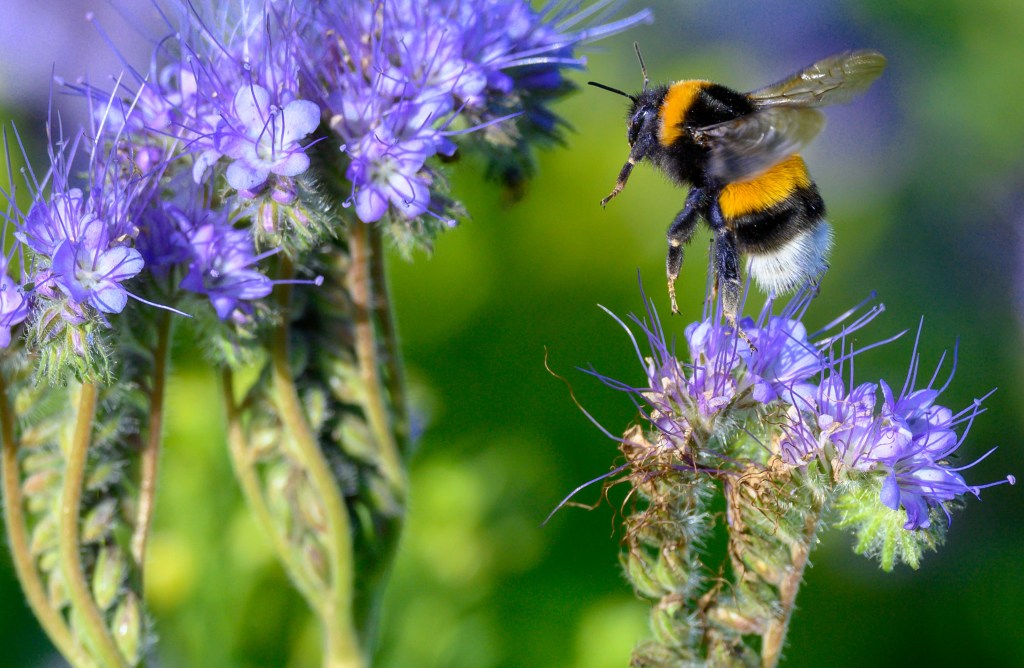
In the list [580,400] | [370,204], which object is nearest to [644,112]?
[370,204]

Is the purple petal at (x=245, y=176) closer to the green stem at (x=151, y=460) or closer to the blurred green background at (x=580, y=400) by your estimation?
the green stem at (x=151, y=460)

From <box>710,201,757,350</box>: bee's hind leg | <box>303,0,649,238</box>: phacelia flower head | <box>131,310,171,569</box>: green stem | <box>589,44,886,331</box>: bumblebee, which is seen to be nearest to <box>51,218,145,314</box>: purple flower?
<box>131,310,171,569</box>: green stem

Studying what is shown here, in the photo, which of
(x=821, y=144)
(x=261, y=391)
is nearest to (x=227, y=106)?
(x=261, y=391)

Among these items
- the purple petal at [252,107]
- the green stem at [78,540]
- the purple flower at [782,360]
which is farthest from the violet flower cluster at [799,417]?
the green stem at [78,540]

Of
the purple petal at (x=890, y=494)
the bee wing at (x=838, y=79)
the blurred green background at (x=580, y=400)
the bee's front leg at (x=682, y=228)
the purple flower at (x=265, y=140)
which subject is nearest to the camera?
the purple petal at (x=890, y=494)

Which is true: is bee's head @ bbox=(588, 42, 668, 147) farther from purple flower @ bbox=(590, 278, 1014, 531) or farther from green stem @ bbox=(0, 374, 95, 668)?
green stem @ bbox=(0, 374, 95, 668)

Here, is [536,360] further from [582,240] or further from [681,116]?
[681,116]

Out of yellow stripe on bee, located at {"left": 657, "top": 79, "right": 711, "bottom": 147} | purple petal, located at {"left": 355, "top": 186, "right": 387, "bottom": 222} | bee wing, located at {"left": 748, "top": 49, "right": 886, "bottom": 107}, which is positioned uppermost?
purple petal, located at {"left": 355, "top": 186, "right": 387, "bottom": 222}
